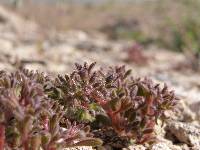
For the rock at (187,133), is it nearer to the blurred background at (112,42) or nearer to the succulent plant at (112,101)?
the succulent plant at (112,101)

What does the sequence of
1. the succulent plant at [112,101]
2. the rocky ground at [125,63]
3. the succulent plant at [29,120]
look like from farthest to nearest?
1. the rocky ground at [125,63]
2. the succulent plant at [112,101]
3. the succulent plant at [29,120]

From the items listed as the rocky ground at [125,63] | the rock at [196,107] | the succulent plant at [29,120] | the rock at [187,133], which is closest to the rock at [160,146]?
the rocky ground at [125,63]

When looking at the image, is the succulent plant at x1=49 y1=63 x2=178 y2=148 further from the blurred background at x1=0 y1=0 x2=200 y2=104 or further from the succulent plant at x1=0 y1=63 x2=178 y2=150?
the blurred background at x1=0 y1=0 x2=200 y2=104

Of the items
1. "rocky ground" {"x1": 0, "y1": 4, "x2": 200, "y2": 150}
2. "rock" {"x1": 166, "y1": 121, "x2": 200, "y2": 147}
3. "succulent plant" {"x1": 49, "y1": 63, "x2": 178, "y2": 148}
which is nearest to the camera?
"succulent plant" {"x1": 49, "y1": 63, "x2": 178, "y2": 148}

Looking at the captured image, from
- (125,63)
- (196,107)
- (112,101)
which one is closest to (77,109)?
(112,101)

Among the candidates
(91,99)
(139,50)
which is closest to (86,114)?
(91,99)

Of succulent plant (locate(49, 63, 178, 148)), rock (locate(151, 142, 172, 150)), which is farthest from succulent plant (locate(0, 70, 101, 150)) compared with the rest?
rock (locate(151, 142, 172, 150))

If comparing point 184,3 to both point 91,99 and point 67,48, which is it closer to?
point 67,48

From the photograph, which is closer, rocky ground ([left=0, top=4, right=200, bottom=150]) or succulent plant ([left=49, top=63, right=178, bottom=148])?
succulent plant ([left=49, top=63, right=178, bottom=148])

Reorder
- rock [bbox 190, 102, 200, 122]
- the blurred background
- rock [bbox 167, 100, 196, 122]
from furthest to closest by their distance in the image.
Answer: the blurred background → rock [bbox 190, 102, 200, 122] → rock [bbox 167, 100, 196, 122]
